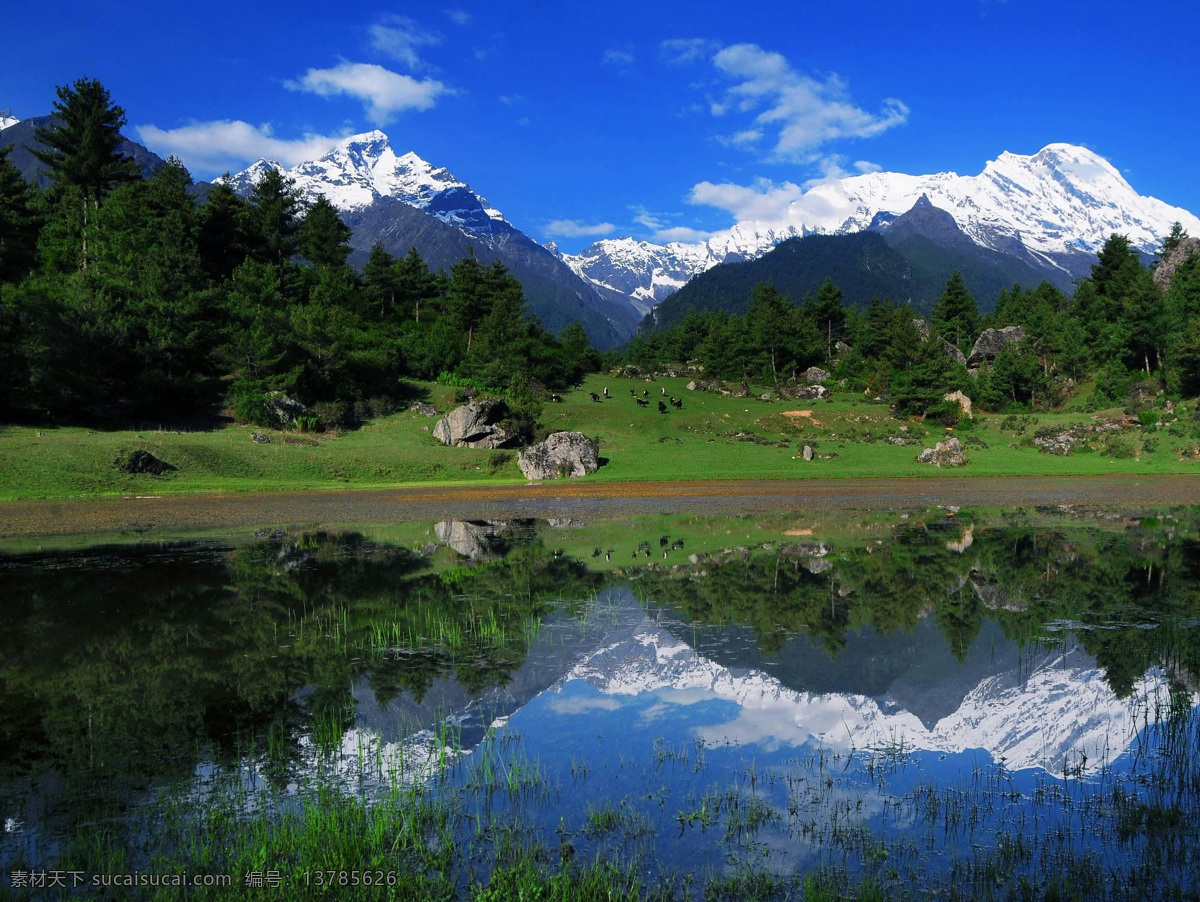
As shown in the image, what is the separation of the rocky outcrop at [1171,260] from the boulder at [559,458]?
8589 cm

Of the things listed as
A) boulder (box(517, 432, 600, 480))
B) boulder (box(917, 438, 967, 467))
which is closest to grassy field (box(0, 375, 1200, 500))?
boulder (box(917, 438, 967, 467))

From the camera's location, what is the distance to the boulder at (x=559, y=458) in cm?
5506

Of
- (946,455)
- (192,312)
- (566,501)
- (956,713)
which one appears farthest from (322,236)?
(956,713)

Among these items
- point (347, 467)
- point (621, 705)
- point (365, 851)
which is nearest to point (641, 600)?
point (621, 705)

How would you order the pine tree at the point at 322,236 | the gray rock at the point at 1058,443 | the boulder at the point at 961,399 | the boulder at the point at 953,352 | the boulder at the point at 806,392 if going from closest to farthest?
1. the gray rock at the point at 1058,443
2. the boulder at the point at 961,399
3. the boulder at the point at 806,392
4. the boulder at the point at 953,352
5. the pine tree at the point at 322,236

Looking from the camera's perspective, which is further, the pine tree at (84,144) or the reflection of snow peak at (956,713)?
the pine tree at (84,144)

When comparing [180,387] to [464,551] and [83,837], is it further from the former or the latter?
[83,837]

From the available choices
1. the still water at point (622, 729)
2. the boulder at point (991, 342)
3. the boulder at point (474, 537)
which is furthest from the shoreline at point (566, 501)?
the boulder at point (991, 342)

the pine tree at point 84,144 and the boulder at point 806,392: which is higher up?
the pine tree at point 84,144

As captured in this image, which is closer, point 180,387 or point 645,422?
point 180,387

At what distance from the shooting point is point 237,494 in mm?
45719

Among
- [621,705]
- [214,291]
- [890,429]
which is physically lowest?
[621,705]

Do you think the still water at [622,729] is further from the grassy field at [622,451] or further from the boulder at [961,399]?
the boulder at [961,399]

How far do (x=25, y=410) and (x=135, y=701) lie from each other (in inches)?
2112
